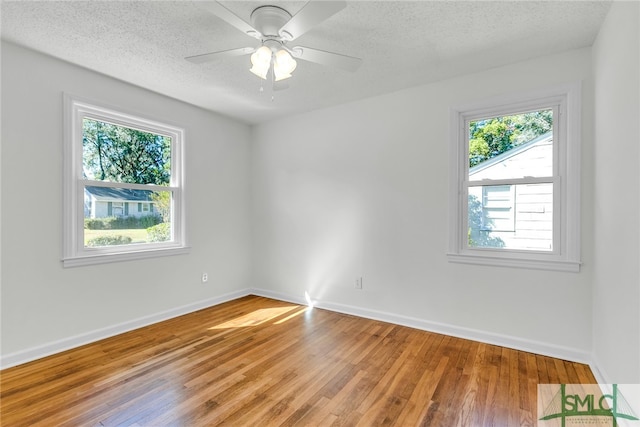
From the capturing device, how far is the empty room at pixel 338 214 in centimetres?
187

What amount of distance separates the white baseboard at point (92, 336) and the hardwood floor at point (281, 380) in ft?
0.27

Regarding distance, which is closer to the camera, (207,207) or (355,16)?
(355,16)

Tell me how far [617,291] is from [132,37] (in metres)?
3.64

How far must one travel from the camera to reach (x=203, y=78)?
290cm

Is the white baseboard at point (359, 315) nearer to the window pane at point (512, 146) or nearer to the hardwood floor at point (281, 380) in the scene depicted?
the hardwood floor at point (281, 380)

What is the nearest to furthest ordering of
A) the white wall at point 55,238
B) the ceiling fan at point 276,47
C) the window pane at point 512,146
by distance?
1. the ceiling fan at point 276,47
2. the white wall at point 55,238
3. the window pane at point 512,146

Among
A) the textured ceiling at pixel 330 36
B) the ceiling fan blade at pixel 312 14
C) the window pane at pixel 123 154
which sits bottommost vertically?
the window pane at pixel 123 154

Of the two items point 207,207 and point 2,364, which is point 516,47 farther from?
point 2,364

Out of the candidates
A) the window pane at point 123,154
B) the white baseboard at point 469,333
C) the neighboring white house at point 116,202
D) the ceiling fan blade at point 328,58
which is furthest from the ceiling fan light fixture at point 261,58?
the white baseboard at point 469,333

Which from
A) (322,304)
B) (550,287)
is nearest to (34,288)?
(322,304)

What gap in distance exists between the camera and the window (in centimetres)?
270

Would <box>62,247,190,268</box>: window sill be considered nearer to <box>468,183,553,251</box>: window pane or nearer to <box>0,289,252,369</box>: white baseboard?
<box>0,289,252,369</box>: white baseboard

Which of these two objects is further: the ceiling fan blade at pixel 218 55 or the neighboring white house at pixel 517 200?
the neighboring white house at pixel 517 200

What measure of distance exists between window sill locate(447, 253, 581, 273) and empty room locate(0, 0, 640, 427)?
0.02m
